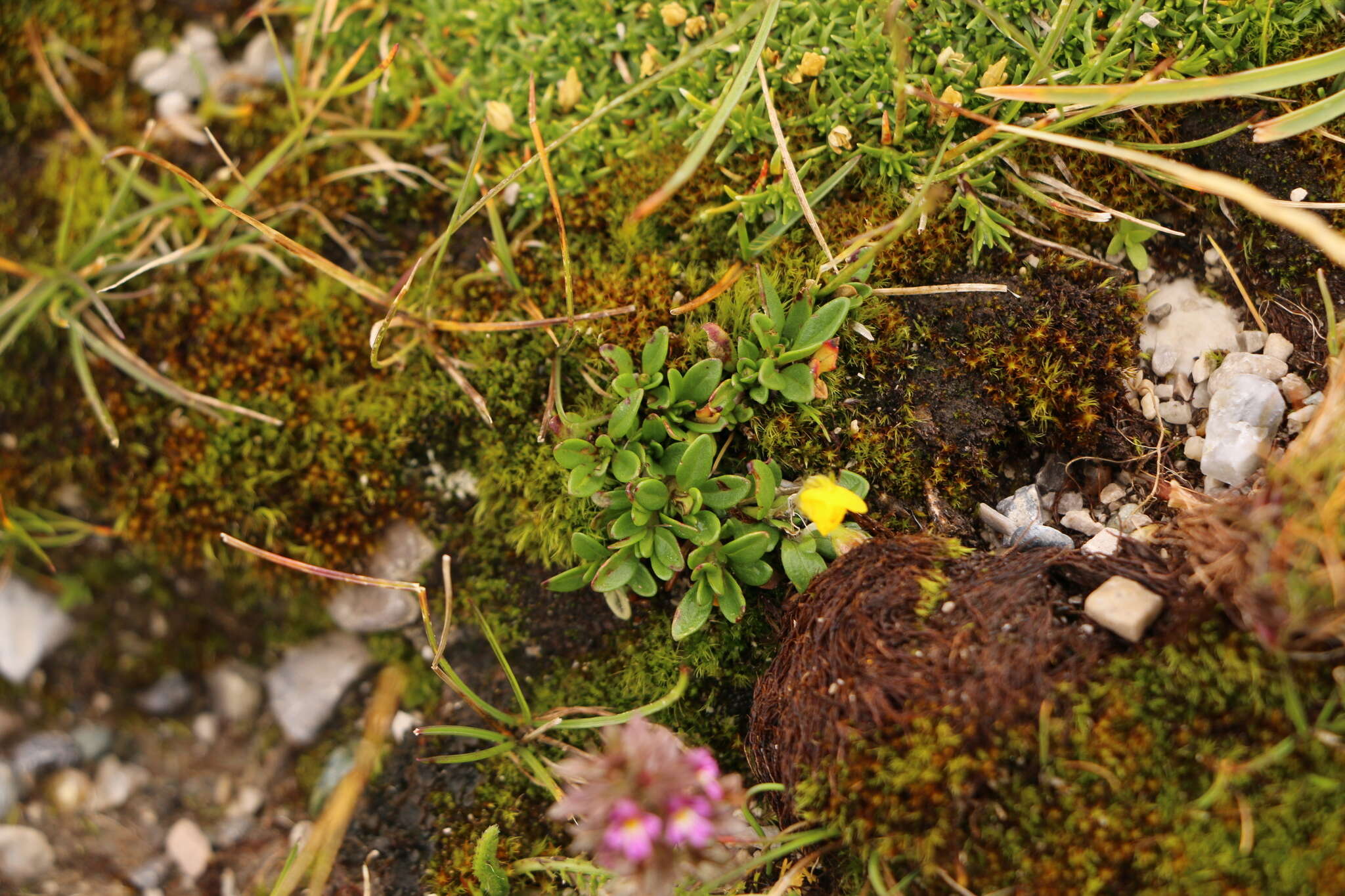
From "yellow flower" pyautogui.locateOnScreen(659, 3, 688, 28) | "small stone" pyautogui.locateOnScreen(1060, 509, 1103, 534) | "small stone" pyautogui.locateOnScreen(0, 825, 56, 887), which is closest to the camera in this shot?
"small stone" pyautogui.locateOnScreen(1060, 509, 1103, 534)

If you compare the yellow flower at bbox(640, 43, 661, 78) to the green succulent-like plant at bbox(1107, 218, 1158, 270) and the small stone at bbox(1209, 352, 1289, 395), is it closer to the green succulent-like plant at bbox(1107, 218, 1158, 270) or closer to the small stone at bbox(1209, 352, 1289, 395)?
the green succulent-like plant at bbox(1107, 218, 1158, 270)

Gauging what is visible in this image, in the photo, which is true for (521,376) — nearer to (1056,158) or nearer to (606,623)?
(606,623)

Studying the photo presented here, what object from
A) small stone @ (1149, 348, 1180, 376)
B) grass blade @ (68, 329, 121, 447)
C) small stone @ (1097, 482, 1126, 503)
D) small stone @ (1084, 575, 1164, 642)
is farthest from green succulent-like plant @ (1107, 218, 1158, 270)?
grass blade @ (68, 329, 121, 447)

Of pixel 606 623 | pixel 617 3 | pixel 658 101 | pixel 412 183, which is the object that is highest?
pixel 617 3

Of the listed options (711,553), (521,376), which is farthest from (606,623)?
(521,376)

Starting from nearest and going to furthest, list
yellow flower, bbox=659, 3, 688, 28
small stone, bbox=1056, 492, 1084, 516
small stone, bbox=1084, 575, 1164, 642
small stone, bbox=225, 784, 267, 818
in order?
small stone, bbox=1084, 575, 1164, 642 < small stone, bbox=1056, 492, 1084, 516 < yellow flower, bbox=659, 3, 688, 28 < small stone, bbox=225, 784, 267, 818

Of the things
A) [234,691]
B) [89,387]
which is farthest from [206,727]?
[89,387]
